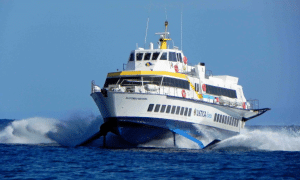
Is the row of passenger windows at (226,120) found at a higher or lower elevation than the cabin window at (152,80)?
lower

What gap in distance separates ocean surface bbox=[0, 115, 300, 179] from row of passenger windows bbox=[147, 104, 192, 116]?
6.06ft

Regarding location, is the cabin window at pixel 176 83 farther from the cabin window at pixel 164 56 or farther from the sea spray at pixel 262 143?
the sea spray at pixel 262 143

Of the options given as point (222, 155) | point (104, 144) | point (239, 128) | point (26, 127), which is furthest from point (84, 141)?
point (239, 128)

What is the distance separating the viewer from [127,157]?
26.3 meters

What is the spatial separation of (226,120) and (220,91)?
87.4 inches

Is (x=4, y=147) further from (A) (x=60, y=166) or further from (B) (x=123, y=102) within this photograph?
Answer: (A) (x=60, y=166)

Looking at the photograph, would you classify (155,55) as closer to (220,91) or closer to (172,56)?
(172,56)

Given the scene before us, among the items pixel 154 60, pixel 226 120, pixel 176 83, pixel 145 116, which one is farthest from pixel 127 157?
pixel 226 120

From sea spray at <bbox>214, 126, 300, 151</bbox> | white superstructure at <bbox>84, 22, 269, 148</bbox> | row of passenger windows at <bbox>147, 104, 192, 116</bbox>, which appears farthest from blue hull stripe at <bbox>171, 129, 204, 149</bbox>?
sea spray at <bbox>214, 126, 300, 151</bbox>

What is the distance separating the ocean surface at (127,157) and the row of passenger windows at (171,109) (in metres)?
1.85

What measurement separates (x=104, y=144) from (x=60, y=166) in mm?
10537

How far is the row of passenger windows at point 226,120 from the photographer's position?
120 ft

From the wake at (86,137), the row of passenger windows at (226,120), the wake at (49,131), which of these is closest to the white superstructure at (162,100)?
the row of passenger windows at (226,120)

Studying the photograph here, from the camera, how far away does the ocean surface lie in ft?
70.3
